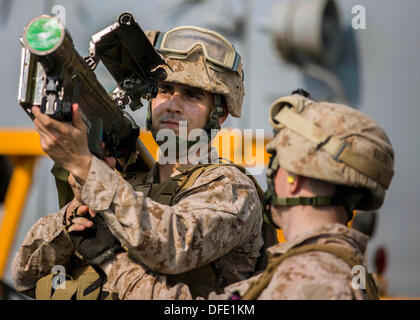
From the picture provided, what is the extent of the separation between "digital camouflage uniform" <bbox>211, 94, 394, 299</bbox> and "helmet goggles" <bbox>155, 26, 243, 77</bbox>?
1.21 metres

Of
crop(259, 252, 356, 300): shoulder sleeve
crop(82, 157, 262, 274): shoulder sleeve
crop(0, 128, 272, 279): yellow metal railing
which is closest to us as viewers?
crop(259, 252, 356, 300): shoulder sleeve

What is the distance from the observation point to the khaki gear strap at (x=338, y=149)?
10.8 feet

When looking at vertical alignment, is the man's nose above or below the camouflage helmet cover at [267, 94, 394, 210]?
below

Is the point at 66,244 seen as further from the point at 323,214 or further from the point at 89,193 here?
the point at 323,214

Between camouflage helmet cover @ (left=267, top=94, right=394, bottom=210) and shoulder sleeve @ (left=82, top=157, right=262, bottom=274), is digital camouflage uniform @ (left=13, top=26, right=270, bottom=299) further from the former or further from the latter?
camouflage helmet cover @ (left=267, top=94, right=394, bottom=210)

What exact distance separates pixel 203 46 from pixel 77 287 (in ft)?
5.17

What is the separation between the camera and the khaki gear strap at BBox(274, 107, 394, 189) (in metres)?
3.28

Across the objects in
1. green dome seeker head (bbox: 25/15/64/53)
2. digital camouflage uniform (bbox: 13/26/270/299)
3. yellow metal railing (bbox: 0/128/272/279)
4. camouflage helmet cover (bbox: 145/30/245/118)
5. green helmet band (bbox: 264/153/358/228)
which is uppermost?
green dome seeker head (bbox: 25/15/64/53)

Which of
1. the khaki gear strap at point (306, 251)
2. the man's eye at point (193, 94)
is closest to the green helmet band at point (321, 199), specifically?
the khaki gear strap at point (306, 251)

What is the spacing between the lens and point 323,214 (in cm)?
336

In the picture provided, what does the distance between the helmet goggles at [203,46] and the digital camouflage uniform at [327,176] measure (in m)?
1.21

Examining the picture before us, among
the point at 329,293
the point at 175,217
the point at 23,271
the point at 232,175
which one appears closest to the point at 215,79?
the point at 232,175

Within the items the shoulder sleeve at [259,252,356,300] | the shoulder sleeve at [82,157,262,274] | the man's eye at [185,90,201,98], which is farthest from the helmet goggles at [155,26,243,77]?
the shoulder sleeve at [259,252,356,300]
